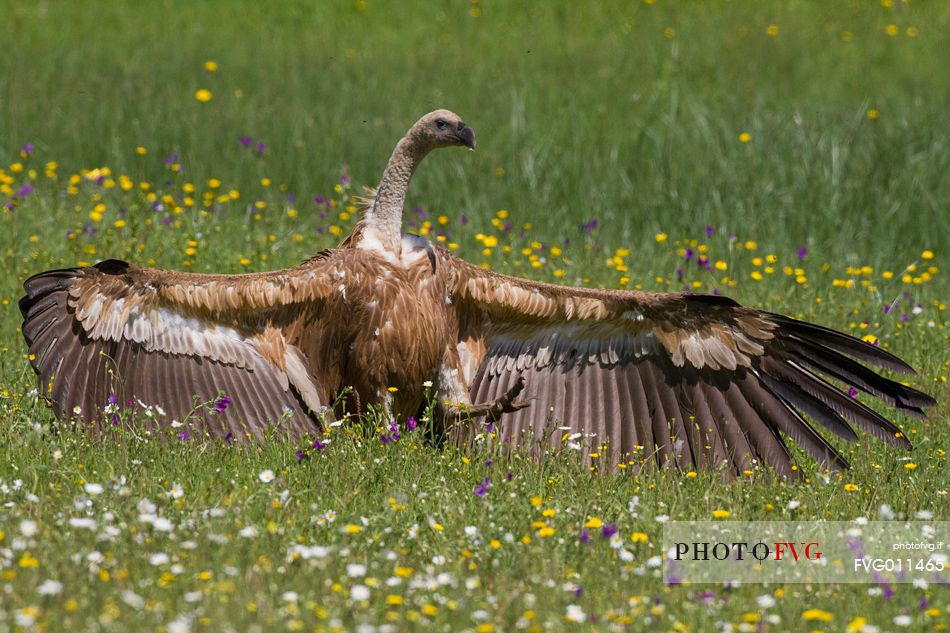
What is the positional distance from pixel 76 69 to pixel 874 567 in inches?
358

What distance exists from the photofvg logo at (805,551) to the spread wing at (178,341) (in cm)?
179

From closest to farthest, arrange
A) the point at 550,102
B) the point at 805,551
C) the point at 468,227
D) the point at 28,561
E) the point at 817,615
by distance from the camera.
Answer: the point at 28,561
the point at 817,615
the point at 805,551
the point at 468,227
the point at 550,102

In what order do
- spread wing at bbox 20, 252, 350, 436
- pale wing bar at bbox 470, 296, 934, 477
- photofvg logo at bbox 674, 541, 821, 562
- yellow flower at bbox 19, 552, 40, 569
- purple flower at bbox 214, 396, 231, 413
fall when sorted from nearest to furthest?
yellow flower at bbox 19, 552, 40, 569 < photofvg logo at bbox 674, 541, 821, 562 < purple flower at bbox 214, 396, 231, 413 < spread wing at bbox 20, 252, 350, 436 < pale wing bar at bbox 470, 296, 934, 477

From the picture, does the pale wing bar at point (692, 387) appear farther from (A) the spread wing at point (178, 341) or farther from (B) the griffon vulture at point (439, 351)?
(A) the spread wing at point (178, 341)

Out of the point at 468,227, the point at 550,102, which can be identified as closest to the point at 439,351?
the point at 468,227

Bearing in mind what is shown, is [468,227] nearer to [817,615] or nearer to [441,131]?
[441,131]

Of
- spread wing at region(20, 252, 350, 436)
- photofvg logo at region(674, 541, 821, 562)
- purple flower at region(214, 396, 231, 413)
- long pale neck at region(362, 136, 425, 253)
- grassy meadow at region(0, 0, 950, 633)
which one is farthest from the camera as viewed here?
long pale neck at region(362, 136, 425, 253)

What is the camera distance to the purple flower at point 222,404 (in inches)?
219

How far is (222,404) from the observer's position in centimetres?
567

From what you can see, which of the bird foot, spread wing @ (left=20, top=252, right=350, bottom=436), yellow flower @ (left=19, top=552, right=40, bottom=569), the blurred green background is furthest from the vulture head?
the blurred green background

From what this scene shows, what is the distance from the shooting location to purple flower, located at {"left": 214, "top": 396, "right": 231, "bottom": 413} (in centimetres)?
557

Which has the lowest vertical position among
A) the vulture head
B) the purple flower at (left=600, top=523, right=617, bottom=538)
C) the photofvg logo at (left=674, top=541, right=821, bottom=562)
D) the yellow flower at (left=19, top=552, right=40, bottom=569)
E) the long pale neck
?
the photofvg logo at (left=674, top=541, right=821, bottom=562)

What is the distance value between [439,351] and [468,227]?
130 inches

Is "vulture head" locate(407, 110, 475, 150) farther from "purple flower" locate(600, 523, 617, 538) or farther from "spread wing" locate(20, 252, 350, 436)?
"purple flower" locate(600, 523, 617, 538)
